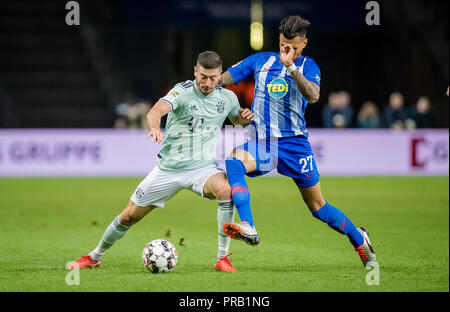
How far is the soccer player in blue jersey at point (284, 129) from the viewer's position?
6.45 metres

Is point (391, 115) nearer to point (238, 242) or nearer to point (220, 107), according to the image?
point (238, 242)

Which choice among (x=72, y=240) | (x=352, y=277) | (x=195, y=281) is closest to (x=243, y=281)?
(x=195, y=281)

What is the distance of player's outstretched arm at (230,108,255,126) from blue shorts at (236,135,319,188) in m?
0.20

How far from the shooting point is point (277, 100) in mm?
6688

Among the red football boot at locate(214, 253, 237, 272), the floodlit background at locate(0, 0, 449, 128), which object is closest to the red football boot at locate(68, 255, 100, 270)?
the red football boot at locate(214, 253, 237, 272)

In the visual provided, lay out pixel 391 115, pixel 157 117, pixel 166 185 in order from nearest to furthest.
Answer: pixel 157 117 < pixel 166 185 < pixel 391 115

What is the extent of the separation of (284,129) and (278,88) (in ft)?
1.23

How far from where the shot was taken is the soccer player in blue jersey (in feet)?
21.2

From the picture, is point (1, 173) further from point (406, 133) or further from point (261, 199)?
point (406, 133)

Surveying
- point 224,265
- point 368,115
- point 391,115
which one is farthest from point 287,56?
point 368,115

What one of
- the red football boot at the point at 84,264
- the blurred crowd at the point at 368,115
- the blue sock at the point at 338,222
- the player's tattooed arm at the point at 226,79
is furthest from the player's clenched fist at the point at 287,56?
the blurred crowd at the point at 368,115

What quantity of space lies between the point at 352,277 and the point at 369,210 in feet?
19.0

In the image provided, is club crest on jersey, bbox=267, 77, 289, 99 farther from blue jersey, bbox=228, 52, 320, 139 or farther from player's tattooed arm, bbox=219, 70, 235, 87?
player's tattooed arm, bbox=219, 70, 235, 87

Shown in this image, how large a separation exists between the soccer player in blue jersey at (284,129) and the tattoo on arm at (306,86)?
0.06 meters
